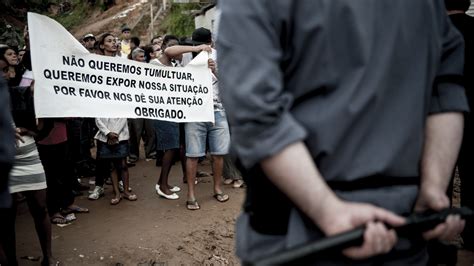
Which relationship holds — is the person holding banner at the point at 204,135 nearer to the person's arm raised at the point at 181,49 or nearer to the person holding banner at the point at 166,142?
the person's arm raised at the point at 181,49

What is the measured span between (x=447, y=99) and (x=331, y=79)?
439 mm

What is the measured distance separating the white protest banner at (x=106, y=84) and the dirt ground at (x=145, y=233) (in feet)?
3.72

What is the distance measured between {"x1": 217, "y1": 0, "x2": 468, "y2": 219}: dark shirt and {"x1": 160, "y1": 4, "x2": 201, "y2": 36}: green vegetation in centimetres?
1880

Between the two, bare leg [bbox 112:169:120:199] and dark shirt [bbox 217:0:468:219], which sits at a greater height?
dark shirt [bbox 217:0:468:219]

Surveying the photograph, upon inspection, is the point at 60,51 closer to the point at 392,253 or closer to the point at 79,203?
the point at 79,203

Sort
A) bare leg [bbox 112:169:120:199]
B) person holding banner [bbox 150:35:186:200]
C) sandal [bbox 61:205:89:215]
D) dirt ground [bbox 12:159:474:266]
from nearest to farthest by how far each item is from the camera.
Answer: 1. dirt ground [bbox 12:159:474:266]
2. sandal [bbox 61:205:89:215]
3. person holding banner [bbox 150:35:186:200]
4. bare leg [bbox 112:169:120:199]

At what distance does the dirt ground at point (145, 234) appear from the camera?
153 inches

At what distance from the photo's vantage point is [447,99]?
1.27m

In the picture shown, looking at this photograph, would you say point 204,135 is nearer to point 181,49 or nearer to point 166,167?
point 166,167

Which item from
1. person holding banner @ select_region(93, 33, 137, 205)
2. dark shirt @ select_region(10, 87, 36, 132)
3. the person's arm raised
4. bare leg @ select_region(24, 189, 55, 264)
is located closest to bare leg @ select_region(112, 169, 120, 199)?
person holding banner @ select_region(93, 33, 137, 205)

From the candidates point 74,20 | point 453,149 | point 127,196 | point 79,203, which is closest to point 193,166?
point 127,196

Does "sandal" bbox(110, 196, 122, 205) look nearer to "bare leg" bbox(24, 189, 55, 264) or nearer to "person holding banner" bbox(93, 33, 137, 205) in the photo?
"person holding banner" bbox(93, 33, 137, 205)

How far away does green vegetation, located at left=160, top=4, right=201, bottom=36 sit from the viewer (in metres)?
19.8

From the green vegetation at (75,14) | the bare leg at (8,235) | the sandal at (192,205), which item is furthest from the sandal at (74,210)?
the green vegetation at (75,14)
